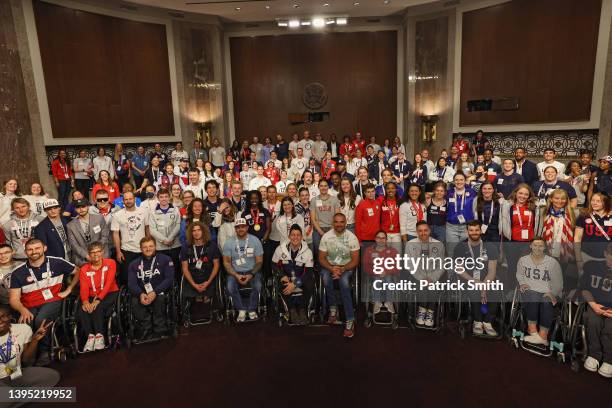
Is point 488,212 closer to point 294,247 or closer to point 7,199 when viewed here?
point 294,247

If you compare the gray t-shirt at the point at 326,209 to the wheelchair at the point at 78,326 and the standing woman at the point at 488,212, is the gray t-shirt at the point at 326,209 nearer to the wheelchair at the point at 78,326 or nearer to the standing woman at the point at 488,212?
the standing woman at the point at 488,212

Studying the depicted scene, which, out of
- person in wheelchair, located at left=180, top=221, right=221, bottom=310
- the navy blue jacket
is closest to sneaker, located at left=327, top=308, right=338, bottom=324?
person in wheelchair, located at left=180, top=221, right=221, bottom=310

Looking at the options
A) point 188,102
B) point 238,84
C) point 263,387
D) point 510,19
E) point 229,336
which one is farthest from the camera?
point 238,84

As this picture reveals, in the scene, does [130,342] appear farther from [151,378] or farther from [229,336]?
[229,336]

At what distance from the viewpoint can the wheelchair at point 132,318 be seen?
4.18 meters

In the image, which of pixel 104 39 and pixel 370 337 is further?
pixel 104 39

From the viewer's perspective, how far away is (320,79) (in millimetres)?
13461

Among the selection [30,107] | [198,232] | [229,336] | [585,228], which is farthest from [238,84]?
[585,228]

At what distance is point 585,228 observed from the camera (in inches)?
161

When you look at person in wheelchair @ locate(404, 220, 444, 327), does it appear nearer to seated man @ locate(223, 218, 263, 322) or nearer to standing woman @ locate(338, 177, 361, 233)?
standing woman @ locate(338, 177, 361, 233)

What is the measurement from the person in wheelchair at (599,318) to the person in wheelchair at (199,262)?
399 centimetres

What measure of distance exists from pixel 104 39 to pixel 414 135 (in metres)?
9.73

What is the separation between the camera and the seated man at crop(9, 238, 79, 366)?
12.7 ft

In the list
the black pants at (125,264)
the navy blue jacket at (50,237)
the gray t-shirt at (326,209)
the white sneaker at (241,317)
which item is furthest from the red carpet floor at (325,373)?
the gray t-shirt at (326,209)
